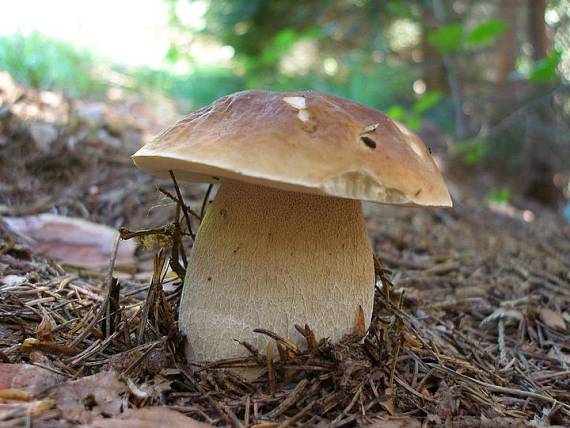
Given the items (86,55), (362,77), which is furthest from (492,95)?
(86,55)

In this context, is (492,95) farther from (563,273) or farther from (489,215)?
(563,273)

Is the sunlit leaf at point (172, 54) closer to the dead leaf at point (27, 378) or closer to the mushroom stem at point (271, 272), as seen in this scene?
the mushroom stem at point (271, 272)

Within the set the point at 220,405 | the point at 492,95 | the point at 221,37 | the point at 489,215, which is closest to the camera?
the point at 220,405

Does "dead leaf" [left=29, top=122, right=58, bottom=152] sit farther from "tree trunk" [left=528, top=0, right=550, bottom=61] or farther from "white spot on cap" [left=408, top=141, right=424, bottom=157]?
"tree trunk" [left=528, top=0, right=550, bottom=61]

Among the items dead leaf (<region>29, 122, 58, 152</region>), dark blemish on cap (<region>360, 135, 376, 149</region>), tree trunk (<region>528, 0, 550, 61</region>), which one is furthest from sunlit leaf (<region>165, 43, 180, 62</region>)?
dark blemish on cap (<region>360, 135, 376, 149</region>)

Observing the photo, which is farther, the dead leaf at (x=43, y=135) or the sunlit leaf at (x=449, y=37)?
the sunlit leaf at (x=449, y=37)

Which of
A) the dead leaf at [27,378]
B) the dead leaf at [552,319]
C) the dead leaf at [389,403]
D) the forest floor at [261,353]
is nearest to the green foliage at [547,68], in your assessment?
the forest floor at [261,353]
